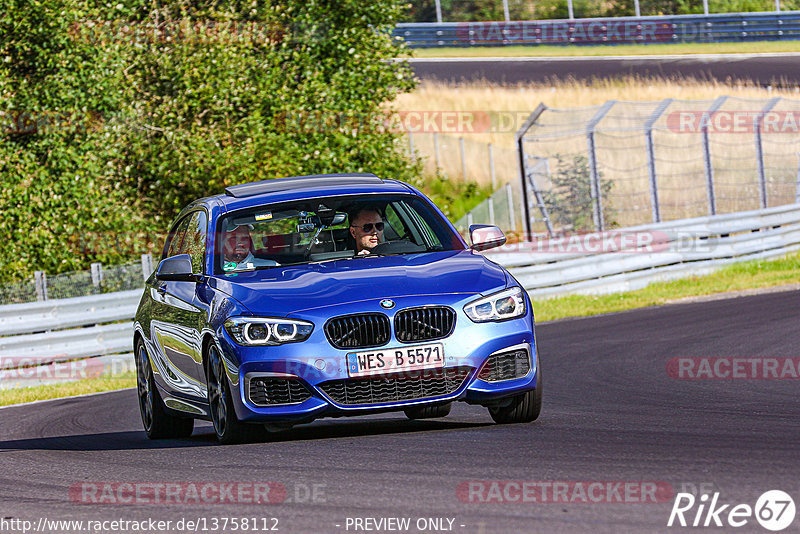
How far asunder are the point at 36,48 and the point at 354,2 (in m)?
7.28

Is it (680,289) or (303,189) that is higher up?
(303,189)

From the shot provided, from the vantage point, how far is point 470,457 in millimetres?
7246

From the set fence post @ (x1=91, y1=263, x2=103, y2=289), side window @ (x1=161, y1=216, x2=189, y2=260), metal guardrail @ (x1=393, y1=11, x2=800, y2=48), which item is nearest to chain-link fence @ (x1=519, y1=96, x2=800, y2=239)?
metal guardrail @ (x1=393, y1=11, x2=800, y2=48)

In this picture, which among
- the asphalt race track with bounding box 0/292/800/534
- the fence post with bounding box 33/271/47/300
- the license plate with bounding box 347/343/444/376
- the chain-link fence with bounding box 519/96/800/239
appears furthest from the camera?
the chain-link fence with bounding box 519/96/800/239

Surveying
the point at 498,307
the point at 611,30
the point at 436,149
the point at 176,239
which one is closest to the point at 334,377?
the point at 498,307

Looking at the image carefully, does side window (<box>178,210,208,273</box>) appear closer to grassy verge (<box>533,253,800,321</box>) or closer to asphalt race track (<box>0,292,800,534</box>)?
asphalt race track (<box>0,292,800,534</box>)

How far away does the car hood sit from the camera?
8094 millimetres

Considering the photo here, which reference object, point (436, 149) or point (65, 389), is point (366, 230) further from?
point (436, 149)

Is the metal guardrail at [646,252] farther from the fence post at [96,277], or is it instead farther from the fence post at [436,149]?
the fence post at [436,149]

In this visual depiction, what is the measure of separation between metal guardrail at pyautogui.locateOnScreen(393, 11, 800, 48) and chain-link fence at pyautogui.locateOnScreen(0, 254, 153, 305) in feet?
105

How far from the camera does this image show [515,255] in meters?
20.5

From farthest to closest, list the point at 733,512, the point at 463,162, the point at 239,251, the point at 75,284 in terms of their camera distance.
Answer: the point at 463,162 < the point at 75,284 < the point at 239,251 < the point at 733,512

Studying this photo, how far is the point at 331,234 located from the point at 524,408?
69.0 inches

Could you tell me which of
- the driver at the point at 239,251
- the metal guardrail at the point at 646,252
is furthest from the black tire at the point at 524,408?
the metal guardrail at the point at 646,252
